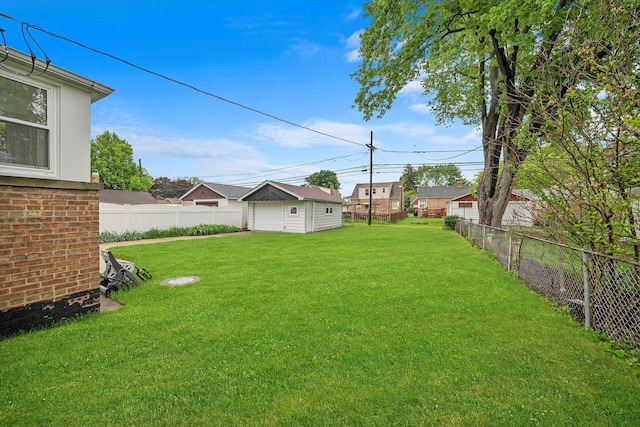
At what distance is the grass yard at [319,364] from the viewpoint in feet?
6.94

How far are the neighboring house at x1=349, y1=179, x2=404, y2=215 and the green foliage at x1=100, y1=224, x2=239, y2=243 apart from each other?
91.0 feet

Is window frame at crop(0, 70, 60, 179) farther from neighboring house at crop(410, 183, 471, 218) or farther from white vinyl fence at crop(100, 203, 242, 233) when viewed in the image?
neighboring house at crop(410, 183, 471, 218)

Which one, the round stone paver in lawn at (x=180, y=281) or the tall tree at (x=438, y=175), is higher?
the tall tree at (x=438, y=175)

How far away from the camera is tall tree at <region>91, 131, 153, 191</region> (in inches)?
1496

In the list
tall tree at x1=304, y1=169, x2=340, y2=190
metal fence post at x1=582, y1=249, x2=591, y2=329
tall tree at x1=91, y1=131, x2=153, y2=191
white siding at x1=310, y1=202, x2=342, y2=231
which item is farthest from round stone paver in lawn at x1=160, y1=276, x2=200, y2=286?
tall tree at x1=304, y1=169, x2=340, y2=190

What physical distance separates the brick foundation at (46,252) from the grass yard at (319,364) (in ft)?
0.95

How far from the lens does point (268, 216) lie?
723 inches

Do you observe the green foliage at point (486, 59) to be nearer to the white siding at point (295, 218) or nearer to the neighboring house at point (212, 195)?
the white siding at point (295, 218)

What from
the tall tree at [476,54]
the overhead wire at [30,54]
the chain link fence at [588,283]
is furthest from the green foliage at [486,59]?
the overhead wire at [30,54]

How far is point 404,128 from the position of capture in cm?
1898

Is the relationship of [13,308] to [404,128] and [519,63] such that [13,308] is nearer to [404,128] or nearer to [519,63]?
[519,63]

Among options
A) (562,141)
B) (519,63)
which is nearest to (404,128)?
(519,63)

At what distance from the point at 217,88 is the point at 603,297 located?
11.2 meters

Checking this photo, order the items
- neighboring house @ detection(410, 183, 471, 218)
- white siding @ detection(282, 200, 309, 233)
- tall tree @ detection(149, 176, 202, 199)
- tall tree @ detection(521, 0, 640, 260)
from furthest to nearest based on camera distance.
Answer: tall tree @ detection(149, 176, 202, 199) → neighboring house @ detection(410, 183, 471, 218) → white siding @ detection(282, 200, 309, 233) → tall tree @ detection(521, 0, 640, 260)
